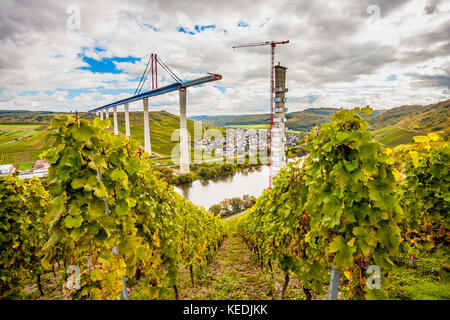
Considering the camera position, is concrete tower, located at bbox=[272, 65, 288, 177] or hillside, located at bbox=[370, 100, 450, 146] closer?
concrete tower, located at bbox=[272, 65, 288, 177]

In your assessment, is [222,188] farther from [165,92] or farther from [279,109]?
[165,92]

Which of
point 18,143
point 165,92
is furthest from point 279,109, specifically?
point 18,143

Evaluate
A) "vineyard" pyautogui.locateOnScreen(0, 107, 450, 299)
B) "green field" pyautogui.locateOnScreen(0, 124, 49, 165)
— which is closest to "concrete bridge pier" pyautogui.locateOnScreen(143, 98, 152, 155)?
"green field" pyautogui.locateOnScreen(0, 124, 49, 165)

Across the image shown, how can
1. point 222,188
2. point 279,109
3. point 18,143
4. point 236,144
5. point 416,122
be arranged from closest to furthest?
point 18,143 → point 279,109 → point 222,188 → point 416,122 → point 236,144

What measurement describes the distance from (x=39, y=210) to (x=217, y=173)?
166 ft

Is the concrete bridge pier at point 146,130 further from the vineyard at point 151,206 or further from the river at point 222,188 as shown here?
the vineyard at point 151,206

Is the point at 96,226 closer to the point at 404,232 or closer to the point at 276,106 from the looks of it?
the point at 404,232

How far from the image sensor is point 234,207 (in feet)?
119

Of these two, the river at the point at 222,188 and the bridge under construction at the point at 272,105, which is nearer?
the bridge under construction at the point at 272,105

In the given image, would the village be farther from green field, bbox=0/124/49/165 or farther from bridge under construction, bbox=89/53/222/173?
green field, bbox=0/124/49/165

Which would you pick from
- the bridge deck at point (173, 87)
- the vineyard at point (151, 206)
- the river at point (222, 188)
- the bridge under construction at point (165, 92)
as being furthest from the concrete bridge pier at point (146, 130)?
the vineyard at point (151, 206)

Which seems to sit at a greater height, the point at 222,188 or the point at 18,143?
the point at 18,143

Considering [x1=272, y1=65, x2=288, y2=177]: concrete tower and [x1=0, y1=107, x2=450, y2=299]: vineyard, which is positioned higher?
[x1=272, y1=65, x2=288, y2=177]: concrete tower

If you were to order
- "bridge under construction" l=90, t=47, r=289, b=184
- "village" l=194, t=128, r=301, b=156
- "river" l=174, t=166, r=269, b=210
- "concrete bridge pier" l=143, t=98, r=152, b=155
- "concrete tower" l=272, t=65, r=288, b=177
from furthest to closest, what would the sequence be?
"village" l=194, t=128, r=301, b=156
"river" l=174, t=166, r=269, b=210
"concrete bridge pier" l=143, t=98, r=152, b=155
"bridge under construction" l=90, t=47, r=289, b=184
"concrete tower" l=272, t=65, r=288, b=177
